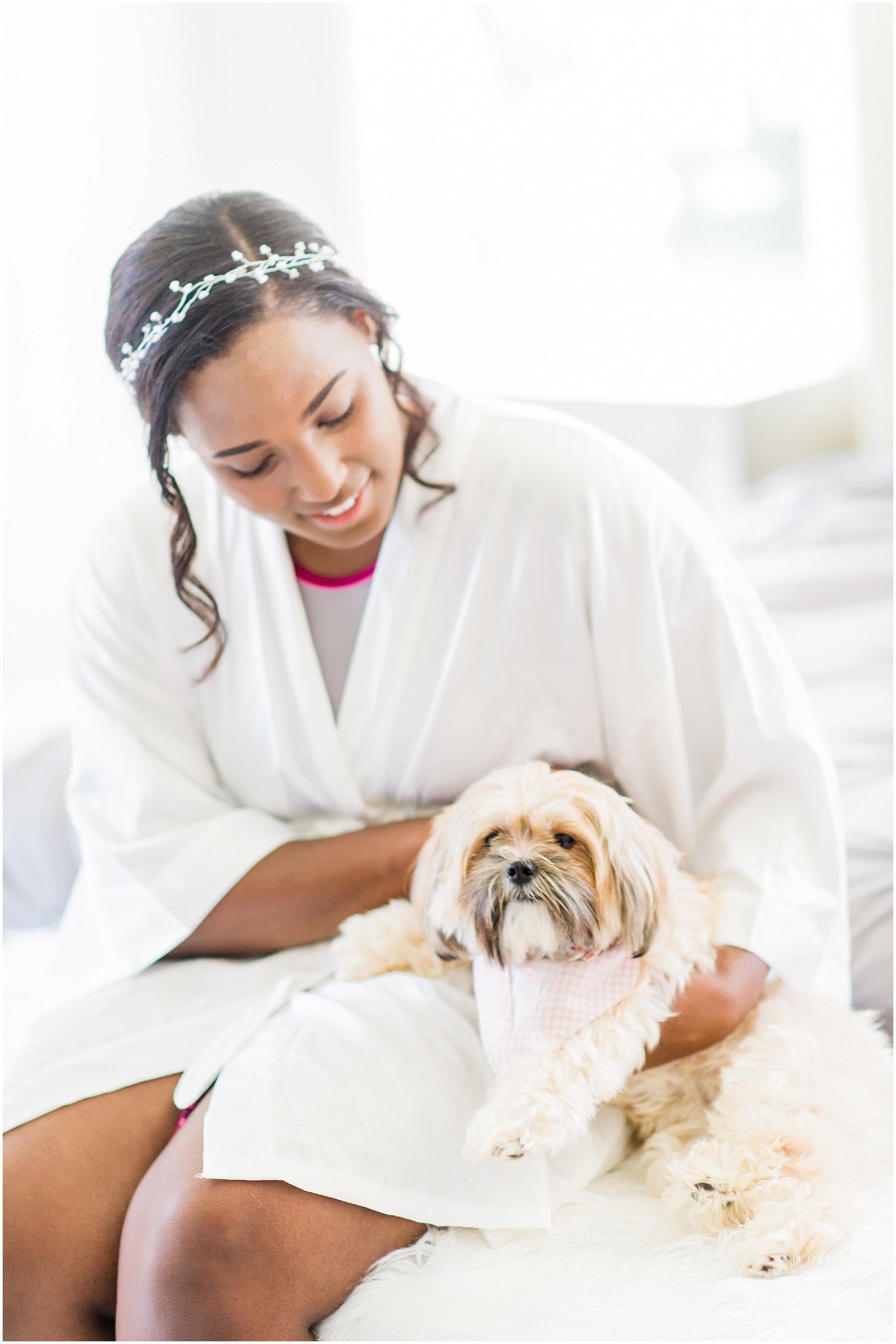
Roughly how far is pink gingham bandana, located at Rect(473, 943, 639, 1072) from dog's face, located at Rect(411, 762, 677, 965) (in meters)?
0.03

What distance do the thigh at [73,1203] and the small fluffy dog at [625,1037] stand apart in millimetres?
449

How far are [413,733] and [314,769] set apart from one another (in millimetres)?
155

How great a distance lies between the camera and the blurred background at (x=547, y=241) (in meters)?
2.41

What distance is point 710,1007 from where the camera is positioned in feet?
3.81

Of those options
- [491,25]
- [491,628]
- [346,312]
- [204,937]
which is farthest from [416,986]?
[491,25]

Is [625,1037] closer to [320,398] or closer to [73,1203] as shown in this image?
[73,1203]

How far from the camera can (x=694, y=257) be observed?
469 cm

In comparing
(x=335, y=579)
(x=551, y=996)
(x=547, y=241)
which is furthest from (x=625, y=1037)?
(x=547, y=241)

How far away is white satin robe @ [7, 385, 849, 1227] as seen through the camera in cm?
122

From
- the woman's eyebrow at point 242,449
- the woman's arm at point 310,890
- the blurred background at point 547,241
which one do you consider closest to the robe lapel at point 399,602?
the woman's arm at point 310,890

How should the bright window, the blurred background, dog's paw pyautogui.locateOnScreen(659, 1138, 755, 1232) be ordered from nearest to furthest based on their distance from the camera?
dog's paw pyautogui.locateOnScreen(659, 1138, 755, 1232) → the blurred background → the bright window

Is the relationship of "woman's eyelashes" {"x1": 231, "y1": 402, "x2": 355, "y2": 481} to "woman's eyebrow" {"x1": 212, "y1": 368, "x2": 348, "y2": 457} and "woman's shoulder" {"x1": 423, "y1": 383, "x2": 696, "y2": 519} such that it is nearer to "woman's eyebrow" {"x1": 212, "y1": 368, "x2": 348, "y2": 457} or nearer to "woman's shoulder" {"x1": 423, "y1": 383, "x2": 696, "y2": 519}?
"woman's eyebrow" {"x1": 212, "y1": 368, "x2": 348, "y2": 457}

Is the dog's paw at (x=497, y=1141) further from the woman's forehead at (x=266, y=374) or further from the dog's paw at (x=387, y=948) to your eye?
the woman's forehead at (x=266, y=374)

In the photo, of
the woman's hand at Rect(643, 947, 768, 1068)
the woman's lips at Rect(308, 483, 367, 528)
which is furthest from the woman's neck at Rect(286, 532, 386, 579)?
the woman's hand at Rect(643, 947, 768, 1068)
